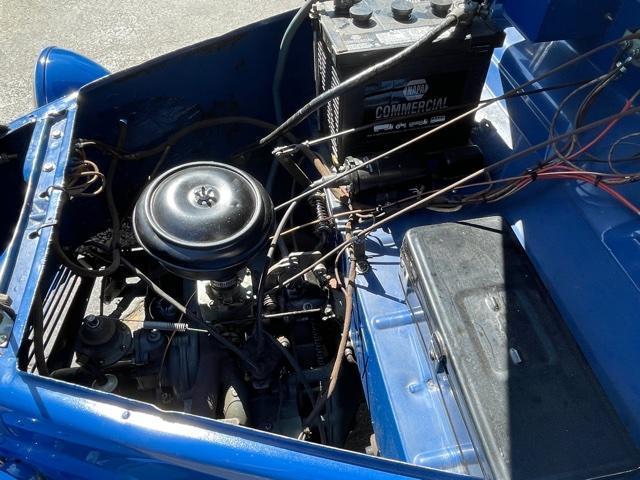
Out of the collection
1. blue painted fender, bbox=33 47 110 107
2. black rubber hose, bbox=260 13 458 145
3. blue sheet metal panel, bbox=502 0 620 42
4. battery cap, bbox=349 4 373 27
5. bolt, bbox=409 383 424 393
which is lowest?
bolt, bbox=409 383 424 393

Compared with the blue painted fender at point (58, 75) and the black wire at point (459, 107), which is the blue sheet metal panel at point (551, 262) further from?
the blue painted fender at point (58, 75)

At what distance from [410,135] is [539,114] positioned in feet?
1.29

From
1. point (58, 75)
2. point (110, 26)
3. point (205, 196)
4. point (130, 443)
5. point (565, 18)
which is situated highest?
point (110, 26)

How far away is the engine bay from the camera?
1.23 metres

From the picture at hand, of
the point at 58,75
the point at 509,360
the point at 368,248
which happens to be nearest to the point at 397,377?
the point at 509,360

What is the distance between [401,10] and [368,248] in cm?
70

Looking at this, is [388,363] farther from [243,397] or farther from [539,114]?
[539,114]

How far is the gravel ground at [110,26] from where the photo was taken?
4.02 m

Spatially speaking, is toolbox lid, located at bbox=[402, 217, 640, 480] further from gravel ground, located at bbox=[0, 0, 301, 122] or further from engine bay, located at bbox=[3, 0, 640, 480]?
gravel ground, located at bbox=[0, 0, 301, 122]

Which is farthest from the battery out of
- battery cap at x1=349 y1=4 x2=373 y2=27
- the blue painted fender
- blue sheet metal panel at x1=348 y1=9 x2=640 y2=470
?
the blue painted fender

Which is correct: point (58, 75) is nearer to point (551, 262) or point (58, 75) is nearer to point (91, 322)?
point (91, 322)

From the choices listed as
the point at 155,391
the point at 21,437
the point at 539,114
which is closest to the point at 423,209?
the point at 539,114

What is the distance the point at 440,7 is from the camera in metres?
1.64

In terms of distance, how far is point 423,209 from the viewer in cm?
173
